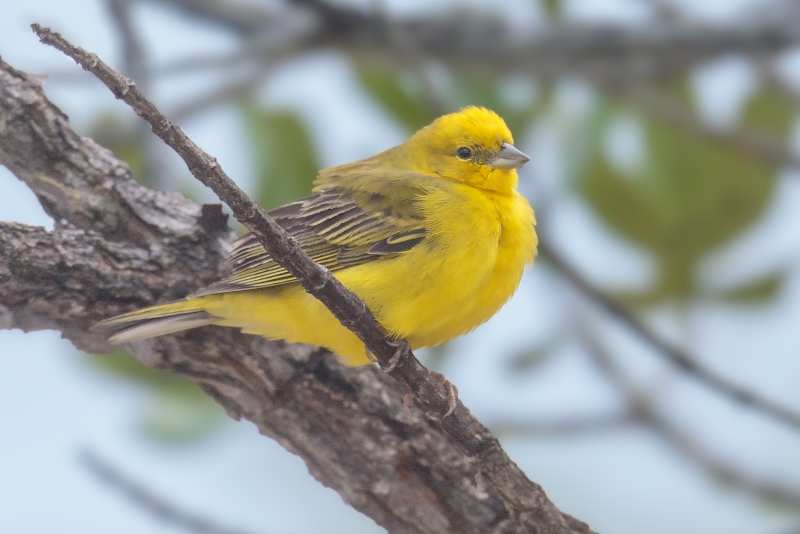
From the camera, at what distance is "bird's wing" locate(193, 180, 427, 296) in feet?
10.6

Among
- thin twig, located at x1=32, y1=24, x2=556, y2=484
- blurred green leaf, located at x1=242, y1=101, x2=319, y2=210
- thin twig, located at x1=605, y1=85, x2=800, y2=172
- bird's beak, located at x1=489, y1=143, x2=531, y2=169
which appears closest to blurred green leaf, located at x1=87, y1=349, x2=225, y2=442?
blurred green leaf, located at x1=242, y1=101, x2=319, y2=210

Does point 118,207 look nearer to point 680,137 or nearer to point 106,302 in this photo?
point 106,302

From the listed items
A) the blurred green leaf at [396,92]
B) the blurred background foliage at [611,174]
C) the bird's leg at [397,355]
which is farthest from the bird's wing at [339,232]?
the blurred green leaf at [396,92]

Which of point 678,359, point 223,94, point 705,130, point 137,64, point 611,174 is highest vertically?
point 611,174

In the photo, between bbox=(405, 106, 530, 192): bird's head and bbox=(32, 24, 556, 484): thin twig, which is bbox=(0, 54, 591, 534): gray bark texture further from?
bbox=(405, 106, 530, 192): bird's head

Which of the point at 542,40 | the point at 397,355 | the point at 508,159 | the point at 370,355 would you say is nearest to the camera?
the point at 397,355

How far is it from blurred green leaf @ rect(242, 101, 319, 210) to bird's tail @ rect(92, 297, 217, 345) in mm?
2082

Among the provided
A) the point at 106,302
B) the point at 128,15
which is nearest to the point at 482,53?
the point at 128,15

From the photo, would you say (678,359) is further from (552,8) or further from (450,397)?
(552,8)

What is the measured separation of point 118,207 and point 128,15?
1488 mm

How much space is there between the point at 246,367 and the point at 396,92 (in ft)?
9.63

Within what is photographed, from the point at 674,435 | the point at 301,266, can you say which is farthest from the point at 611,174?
the point at 301,266

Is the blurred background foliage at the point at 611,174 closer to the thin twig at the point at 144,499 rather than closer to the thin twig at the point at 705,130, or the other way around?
the thin twig at the point at 705,130

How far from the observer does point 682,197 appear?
18.0 ft
